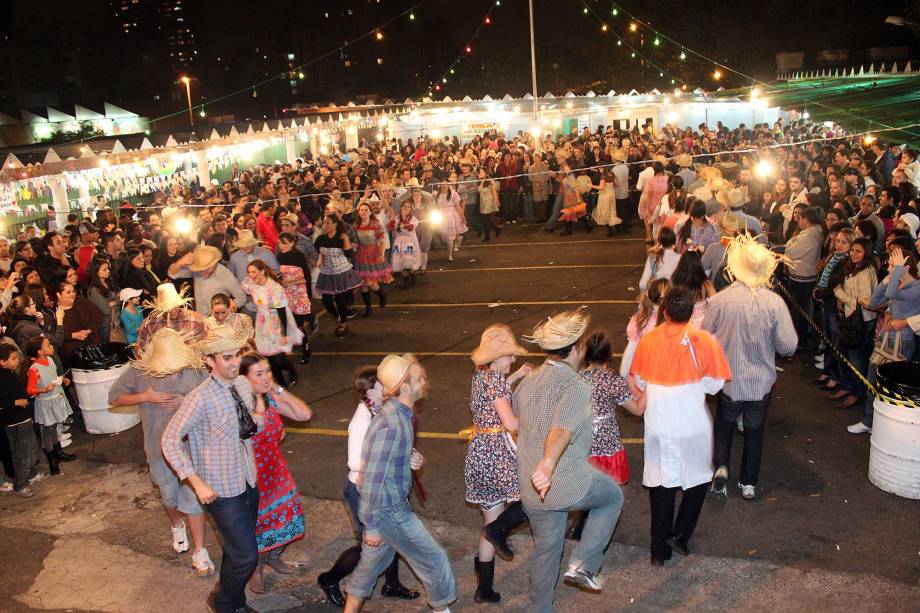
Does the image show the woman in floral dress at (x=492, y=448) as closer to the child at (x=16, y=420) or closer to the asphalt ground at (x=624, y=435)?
the asphalt ground at (x=624, y=435)

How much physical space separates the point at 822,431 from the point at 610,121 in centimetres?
2916

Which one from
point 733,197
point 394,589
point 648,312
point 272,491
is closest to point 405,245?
point 733,197

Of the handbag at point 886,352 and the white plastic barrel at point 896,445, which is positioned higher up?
the handbag at point 886,352

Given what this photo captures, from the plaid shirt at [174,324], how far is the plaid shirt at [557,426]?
114 inches

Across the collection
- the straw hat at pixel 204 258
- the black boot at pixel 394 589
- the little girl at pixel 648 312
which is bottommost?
the black boot at pixel 394 589

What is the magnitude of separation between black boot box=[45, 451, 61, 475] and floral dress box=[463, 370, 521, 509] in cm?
448

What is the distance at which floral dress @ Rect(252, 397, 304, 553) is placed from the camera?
4.70m

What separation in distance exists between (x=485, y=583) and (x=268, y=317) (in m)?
4.52

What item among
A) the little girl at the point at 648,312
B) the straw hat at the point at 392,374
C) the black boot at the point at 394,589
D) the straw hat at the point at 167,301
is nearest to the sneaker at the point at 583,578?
the black boot at the point at 394,589

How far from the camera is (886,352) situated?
21.1ft

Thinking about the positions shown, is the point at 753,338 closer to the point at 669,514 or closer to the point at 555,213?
the point at 669,514

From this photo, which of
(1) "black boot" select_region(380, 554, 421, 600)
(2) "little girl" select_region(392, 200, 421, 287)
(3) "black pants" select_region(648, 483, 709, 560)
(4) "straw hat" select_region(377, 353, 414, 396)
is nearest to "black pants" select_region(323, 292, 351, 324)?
(2) "little girl" select_region(392, 200, 421, 287)

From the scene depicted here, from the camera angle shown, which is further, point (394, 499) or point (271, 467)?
point (271, 467)

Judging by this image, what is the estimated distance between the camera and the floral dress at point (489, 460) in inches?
176
